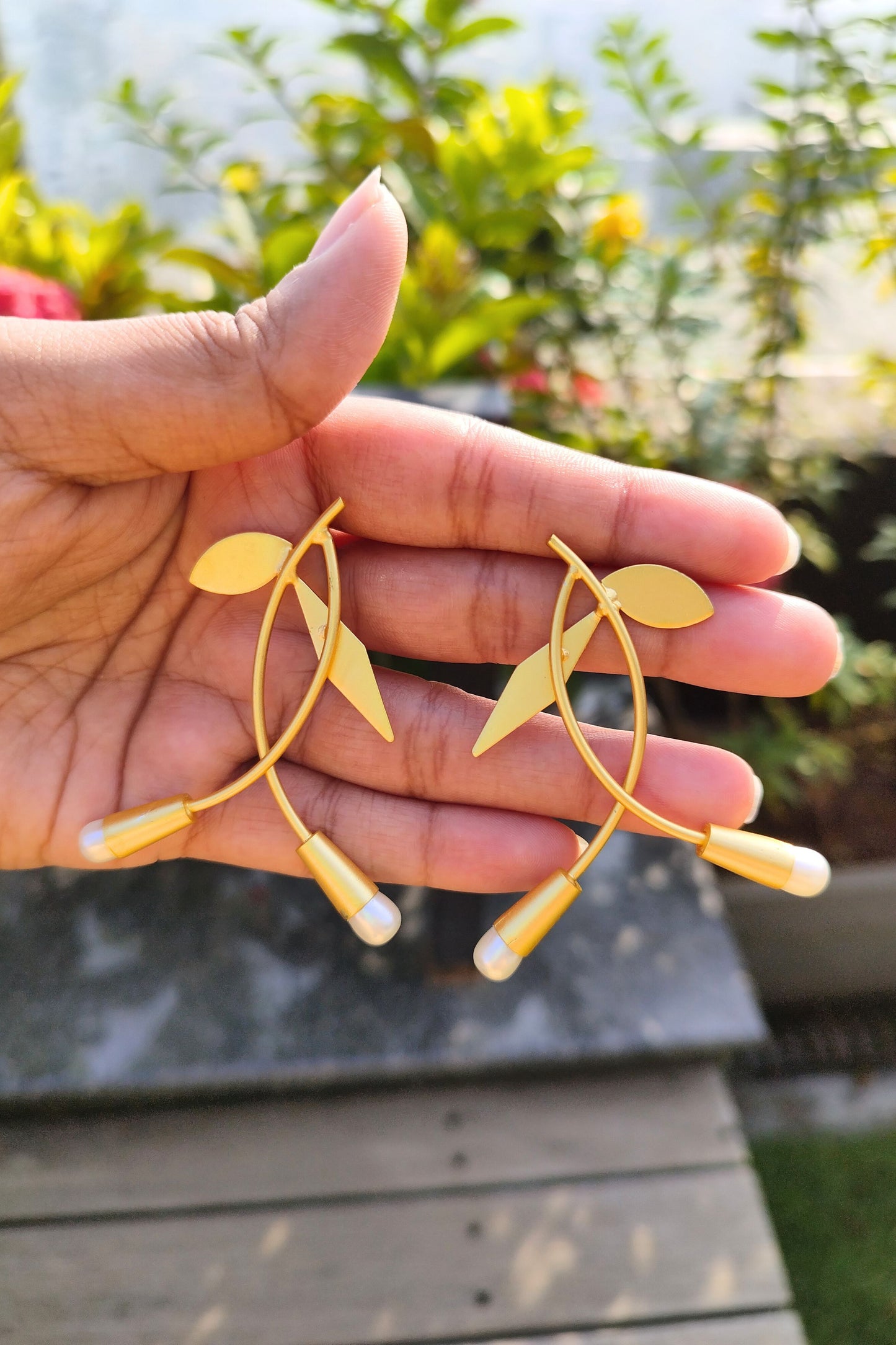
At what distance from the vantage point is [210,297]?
65.6 inches

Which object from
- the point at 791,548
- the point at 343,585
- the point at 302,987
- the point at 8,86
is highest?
the point at 8,86

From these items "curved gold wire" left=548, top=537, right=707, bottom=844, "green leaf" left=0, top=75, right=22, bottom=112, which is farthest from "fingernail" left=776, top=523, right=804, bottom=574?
"green leaf" left=0, top=75, right=22, bottom=112

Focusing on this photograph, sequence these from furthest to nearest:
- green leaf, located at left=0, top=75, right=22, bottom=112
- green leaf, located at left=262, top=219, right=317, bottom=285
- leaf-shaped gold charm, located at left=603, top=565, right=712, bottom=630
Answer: green leaf, located at left=0, top=75, right=22, bottom=112, green leaf, located at left=262, top=219, right=317, bottom=285, leaf-shaped gold charm, located at left=603, top=565, right=712, bottom=630

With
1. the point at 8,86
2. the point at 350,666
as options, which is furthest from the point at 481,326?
the point at 8,86

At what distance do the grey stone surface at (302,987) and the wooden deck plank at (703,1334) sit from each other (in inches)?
13.8

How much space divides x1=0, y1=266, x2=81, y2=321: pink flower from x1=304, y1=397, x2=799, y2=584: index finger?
52cm

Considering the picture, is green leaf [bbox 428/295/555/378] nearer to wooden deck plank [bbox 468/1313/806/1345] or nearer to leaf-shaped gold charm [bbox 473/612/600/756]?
Answer: leaf-shaped gold charm [bbox 473/612/600/756]

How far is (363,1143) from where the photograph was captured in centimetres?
152

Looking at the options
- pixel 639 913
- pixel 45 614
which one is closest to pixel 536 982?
pixel 639 913

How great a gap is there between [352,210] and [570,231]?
98cm

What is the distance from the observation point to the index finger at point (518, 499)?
0.98 m

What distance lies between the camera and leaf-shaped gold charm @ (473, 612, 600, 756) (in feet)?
3.40

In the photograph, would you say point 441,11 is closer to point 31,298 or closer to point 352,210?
point 31,298

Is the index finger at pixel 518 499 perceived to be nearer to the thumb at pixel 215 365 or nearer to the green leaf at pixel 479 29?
the thumb at pixel 215 365
